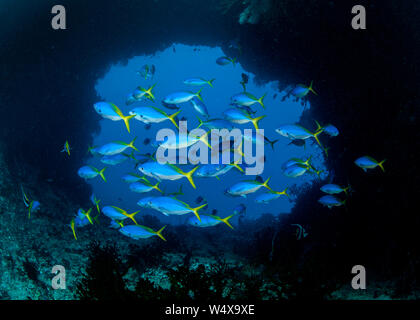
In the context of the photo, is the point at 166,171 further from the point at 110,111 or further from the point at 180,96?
the point at 180,96

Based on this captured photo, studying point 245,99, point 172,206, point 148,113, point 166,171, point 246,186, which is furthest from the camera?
point 245,99

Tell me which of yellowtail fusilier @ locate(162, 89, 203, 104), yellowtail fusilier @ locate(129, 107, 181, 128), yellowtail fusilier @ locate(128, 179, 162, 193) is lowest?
yellowtail fusilier @ locate(128, 179, 162, 193)

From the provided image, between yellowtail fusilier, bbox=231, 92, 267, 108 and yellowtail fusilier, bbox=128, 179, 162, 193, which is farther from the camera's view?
yellowtail fusilier, bbox=231, 92, 267, 108

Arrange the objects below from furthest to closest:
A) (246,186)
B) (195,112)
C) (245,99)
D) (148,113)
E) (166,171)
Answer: (195,112) → (245,99) → (246,186) → (148,113) → (166,171)

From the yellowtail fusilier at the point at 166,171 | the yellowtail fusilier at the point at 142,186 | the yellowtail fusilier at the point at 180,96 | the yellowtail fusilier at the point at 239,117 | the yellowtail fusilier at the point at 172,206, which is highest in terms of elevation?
the yellowtail fusilier at the point at 180,96

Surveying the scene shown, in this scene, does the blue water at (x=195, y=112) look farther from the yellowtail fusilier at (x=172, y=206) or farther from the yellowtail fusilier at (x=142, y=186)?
the yellowtail fusilier at (x=172, y=206)

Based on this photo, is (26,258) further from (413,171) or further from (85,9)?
(85,9)

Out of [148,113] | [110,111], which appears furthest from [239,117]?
[110,111]

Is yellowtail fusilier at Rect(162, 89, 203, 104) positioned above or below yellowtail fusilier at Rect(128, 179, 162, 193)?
above

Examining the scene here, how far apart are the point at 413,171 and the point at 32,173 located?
13.1m

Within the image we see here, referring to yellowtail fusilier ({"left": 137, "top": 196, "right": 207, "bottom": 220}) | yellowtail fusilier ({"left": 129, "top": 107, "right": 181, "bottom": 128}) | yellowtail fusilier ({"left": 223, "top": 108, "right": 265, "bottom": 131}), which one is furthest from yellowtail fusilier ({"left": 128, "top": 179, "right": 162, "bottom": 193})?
yellowtail fusilier ({"left": 223, "top": 108, "right": 265, "bottom": 131})

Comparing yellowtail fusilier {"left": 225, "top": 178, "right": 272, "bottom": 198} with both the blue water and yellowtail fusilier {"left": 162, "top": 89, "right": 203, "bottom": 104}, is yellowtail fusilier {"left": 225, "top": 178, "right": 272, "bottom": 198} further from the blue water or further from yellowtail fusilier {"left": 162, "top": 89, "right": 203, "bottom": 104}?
the blue water

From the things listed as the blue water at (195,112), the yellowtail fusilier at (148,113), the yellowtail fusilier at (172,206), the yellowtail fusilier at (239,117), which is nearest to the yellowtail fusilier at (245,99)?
the yellowtail fusilier at (239,117)
